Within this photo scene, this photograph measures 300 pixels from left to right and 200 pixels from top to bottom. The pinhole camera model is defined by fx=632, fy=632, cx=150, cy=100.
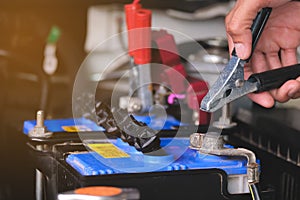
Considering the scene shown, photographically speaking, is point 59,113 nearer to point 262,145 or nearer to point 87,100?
point 87,100

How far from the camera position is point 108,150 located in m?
0.95

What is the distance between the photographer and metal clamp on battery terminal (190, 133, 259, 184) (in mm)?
857

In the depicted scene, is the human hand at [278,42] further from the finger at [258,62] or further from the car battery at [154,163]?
the car battery at [154,163]

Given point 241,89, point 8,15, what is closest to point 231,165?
point 241,89

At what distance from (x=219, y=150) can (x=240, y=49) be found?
0.21m

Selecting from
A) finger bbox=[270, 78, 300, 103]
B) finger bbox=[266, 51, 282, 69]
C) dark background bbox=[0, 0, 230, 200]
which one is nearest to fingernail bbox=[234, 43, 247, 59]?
finger bbox=[270, 78, 300, 103]

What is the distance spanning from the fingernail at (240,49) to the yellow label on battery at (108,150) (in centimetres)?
25

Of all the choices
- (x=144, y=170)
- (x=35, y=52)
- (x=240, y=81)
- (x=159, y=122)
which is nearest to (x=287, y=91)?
(x=240, y=81)

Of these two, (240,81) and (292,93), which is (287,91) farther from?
(240,81)

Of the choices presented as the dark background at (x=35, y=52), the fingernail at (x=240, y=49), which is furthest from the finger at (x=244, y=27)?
the dark background at (x=35, y=52)

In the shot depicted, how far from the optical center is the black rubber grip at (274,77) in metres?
1.03

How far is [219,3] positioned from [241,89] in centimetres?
90

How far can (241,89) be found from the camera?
3.29ft

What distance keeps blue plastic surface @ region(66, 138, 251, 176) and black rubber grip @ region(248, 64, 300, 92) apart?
0.17 meters
